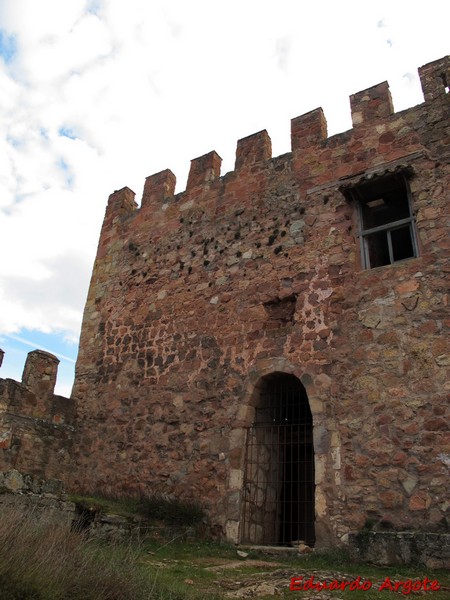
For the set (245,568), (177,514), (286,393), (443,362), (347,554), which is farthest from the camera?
(286,393)

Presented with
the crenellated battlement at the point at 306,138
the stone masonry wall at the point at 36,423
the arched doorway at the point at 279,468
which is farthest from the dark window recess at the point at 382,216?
the stone masonry wall at the point at 36,423

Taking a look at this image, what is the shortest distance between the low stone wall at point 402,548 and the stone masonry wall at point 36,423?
5.65 m

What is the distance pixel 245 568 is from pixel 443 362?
11.3 feet

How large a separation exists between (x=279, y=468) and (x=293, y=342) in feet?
6.68

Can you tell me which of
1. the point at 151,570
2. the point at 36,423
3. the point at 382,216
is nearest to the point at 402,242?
the point at 382,216

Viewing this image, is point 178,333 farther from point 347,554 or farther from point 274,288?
point 347,554

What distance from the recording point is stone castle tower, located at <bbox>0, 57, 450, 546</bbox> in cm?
648

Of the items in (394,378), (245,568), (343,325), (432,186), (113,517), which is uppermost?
(432,186)

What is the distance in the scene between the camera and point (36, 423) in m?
9.27

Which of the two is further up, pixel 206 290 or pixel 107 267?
pixel 107 267

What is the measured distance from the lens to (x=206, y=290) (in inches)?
364

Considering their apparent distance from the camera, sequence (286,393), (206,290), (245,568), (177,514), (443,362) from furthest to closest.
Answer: (206,290) → (286,393) → (177,514) → (443,362) → (245,568)

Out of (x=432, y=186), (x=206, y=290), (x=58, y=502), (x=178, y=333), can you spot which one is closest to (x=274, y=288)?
(x=206, y=290)

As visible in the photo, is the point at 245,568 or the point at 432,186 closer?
the point at 245,568
